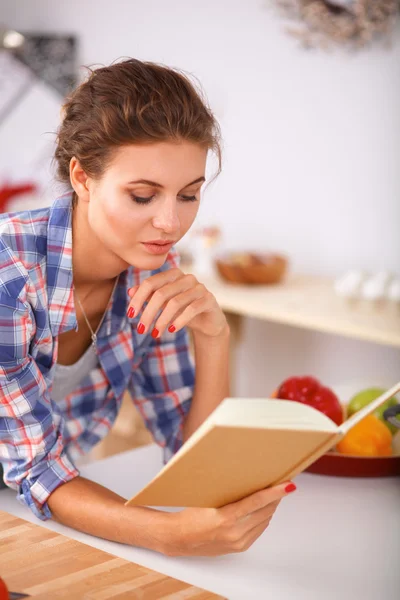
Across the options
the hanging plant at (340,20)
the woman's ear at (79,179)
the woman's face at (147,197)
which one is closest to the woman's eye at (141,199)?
the woman's face at (147,197)

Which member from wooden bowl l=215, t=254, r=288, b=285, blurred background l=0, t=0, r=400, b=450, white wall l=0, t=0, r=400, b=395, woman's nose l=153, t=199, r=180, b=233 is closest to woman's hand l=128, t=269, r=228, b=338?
woman's nose l=153, t=199, r=180, b=233

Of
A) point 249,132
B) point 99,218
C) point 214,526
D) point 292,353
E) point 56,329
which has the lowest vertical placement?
point 292,353

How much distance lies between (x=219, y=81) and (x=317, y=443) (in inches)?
108

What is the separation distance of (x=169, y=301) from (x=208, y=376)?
0.70ft

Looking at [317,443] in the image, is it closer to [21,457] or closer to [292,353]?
[21,457]

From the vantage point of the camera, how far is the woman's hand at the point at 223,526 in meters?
0.89

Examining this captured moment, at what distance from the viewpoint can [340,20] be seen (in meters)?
2.79

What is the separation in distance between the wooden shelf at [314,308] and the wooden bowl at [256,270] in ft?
0.10

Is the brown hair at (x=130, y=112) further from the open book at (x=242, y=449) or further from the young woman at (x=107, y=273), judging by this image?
the open book at (x=242, y=449)

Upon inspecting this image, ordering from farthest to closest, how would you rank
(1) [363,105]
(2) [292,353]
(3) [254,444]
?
1. (2) [292,353]
2. (1) [363,105]
3. (3) [254,444]

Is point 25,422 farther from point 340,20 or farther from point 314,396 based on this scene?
point 340,20

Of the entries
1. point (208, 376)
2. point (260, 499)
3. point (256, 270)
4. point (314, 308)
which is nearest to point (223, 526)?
point (260, 499)

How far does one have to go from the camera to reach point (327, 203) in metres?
2.99

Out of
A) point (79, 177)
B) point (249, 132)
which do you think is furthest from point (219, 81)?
point (79, 177)
